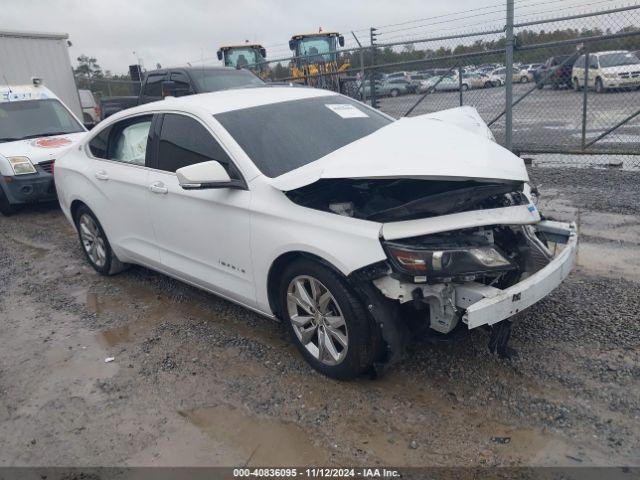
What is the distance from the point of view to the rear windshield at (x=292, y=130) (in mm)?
3582

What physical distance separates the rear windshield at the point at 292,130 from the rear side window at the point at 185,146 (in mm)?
156

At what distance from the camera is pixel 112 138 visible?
15.9 feet

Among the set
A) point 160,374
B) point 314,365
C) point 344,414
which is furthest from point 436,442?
point 160,374

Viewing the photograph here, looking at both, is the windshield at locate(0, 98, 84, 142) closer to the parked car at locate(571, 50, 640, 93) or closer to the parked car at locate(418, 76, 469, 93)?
the parked car at locate(418, 76, 469, 93)

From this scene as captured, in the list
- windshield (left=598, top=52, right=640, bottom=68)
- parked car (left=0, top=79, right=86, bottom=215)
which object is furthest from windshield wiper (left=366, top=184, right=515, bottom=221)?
windshield (left=598, top=52, right=640, bottom=68)

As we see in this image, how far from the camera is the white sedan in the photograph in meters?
2.82

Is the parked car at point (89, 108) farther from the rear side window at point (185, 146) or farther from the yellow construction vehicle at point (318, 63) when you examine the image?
the rear side window at point (185, 146)

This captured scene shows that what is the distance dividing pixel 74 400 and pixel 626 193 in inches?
244

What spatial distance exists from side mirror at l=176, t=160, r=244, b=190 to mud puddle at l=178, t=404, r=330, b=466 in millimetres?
1353

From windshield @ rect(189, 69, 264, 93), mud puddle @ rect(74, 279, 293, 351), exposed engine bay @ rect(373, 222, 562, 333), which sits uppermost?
windshield @ rect(189, 69, 264, 93)

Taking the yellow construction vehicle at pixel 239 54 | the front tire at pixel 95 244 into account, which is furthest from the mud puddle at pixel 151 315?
the yellow construction vehicle at pixel 239 54

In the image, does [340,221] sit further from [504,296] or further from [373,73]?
[373,73]

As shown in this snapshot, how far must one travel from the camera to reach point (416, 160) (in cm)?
297

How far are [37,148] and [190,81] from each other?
2.80 metres
